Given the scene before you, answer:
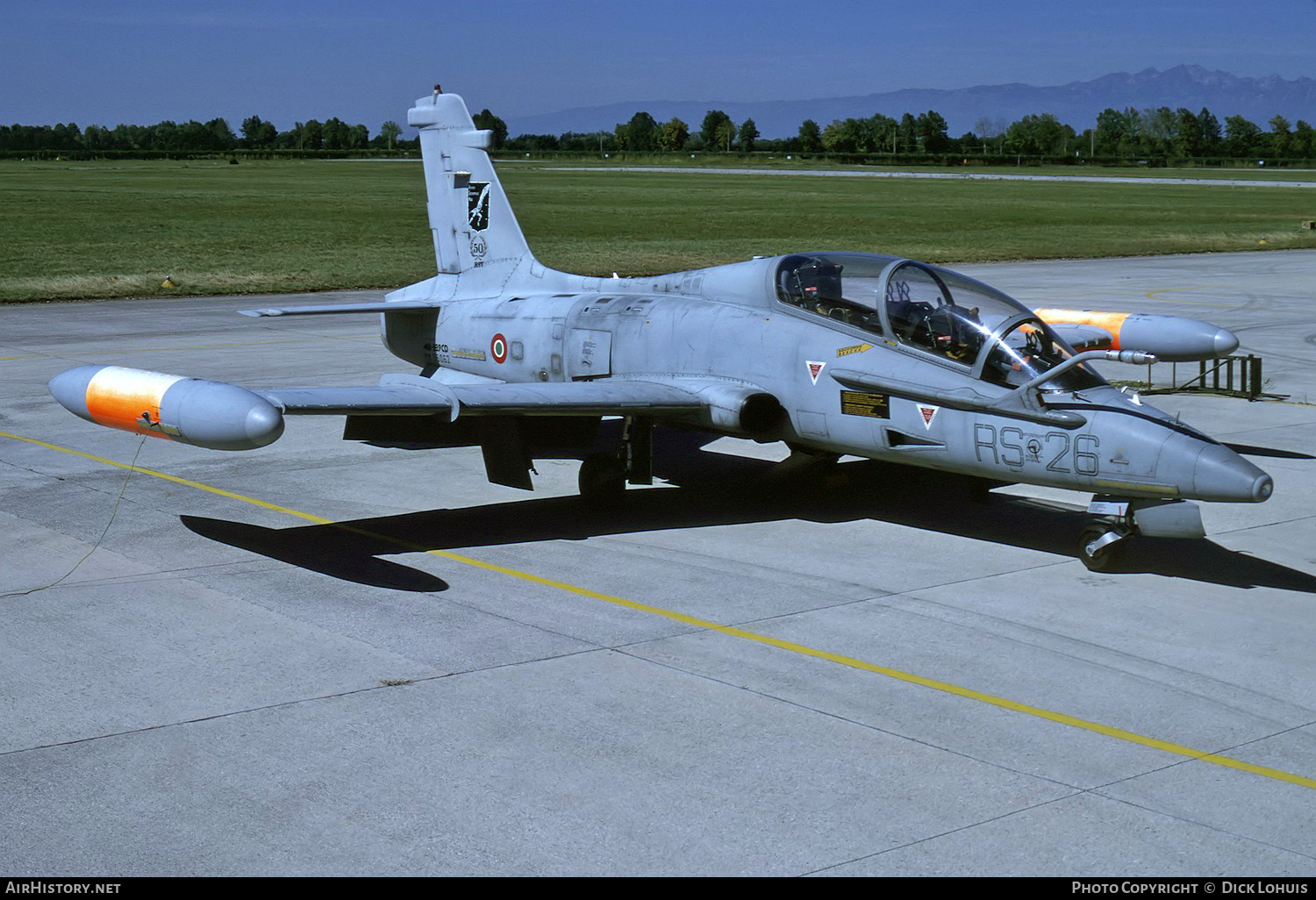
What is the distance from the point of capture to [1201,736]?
7.94 meters

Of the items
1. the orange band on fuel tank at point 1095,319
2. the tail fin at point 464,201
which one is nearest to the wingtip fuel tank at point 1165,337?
the orange band on fuel tank at point 1095,319

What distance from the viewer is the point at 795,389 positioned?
12.6m

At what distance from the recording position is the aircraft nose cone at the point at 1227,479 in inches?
396

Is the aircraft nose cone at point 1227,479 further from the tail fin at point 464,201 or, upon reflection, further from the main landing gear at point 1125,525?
the tail fin at point 464,201

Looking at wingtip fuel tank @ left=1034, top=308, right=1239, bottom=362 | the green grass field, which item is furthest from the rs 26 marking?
the green grass field

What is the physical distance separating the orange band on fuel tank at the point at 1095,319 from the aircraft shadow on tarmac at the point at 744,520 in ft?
8.63

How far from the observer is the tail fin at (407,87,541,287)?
1692 centimetres

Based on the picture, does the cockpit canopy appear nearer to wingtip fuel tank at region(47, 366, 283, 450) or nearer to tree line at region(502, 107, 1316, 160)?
wingtip fuel tank at region(47, 366, 283, 450)

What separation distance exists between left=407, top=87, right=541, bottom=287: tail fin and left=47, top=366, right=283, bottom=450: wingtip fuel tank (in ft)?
19.6
